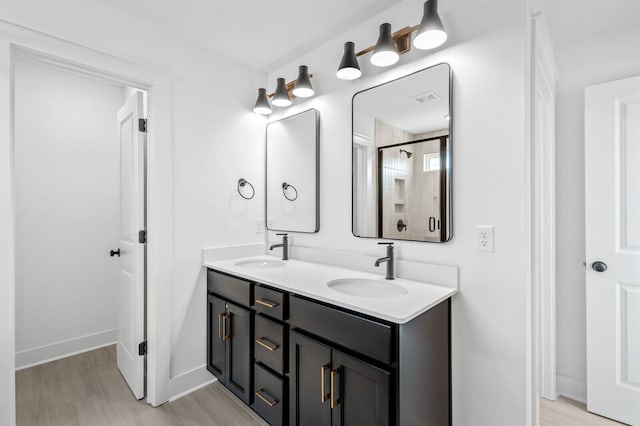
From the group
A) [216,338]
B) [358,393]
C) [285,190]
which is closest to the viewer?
[358,393]

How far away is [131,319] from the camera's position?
7.19 ft

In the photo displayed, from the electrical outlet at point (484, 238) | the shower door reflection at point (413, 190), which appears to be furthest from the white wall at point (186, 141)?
the electrical outlet at point (484, 238)

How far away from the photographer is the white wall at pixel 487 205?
1.39 metres

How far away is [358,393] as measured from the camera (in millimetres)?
1287

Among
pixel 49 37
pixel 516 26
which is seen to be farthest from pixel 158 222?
pixel 516 26

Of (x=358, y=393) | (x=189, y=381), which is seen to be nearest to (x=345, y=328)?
(x=358, y=393)

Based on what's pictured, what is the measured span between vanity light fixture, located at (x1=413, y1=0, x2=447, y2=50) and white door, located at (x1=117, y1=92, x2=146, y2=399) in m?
1.79

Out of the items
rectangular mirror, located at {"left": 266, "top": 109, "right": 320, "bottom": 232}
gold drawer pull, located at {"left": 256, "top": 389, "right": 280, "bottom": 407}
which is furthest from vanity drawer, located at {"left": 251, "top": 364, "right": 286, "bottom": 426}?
rectangular mirror, located at {"left": 266, "top": 109, "right": 320, "bottom": 232}

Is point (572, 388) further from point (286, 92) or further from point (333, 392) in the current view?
point (286, 92)

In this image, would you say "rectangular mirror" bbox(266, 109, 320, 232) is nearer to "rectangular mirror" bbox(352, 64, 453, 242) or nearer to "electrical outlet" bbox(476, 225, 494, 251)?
"rectangular mirror" bbox(352, 64, 453, 242)

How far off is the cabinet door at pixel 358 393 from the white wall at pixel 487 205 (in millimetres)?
554

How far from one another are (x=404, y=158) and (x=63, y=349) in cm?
315

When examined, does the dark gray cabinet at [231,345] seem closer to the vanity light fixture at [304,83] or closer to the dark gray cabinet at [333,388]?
the dark gray cabinet at [333,388]

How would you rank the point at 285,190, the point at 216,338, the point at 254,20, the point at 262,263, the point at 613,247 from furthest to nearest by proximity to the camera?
1. the point at 285,190
2. the point at 262,263
3. the point at 216,338
4. the point at 254,20
5. the point at 613,247
